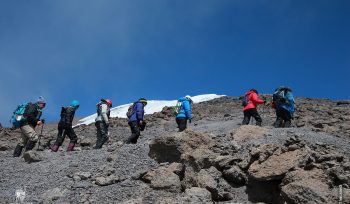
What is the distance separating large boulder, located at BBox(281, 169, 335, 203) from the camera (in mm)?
7609

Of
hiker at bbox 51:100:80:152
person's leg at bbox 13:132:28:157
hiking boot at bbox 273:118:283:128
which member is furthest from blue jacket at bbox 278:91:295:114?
person's leg at bbox 13:132:28:157

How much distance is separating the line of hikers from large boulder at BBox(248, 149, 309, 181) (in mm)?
6717

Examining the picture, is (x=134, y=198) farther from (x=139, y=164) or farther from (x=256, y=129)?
(x=256, y=129)

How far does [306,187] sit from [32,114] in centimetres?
1046

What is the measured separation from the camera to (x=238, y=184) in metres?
9.49

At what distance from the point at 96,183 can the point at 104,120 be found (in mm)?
6036

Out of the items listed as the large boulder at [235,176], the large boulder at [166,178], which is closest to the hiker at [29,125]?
the large boulder at [166,178]

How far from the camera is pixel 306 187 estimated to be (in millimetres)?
7723

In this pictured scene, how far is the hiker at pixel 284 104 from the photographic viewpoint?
1748 centimetres

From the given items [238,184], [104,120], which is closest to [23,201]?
[238,184]

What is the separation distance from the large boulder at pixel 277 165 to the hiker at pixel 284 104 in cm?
856

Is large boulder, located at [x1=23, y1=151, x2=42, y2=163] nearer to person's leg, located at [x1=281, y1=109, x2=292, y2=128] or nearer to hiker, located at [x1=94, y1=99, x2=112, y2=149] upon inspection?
hiker, located at [x1=94, y1=99, x2=112, y2=149]

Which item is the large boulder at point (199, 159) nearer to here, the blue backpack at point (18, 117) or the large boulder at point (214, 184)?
the large boulder at point (214, 184)

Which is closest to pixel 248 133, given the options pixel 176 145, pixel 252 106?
pixel 176 145
